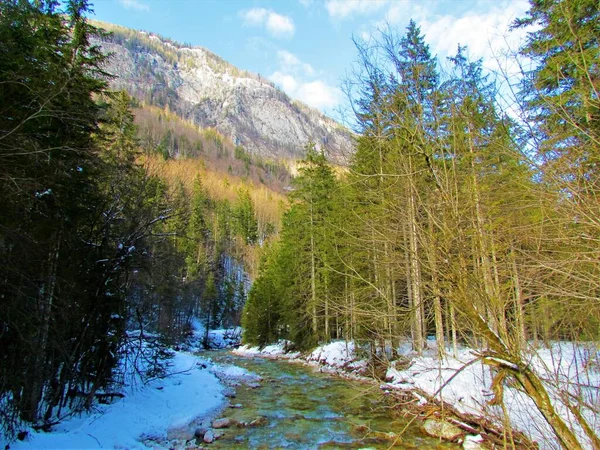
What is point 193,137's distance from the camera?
143 metres

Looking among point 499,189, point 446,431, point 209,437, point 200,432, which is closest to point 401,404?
point 499,189

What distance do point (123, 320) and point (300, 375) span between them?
10753mm

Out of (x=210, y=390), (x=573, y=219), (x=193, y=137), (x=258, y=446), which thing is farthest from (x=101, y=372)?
(x=193, y=137)

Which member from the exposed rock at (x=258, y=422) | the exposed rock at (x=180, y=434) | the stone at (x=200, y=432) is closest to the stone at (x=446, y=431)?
the exposed rock at (x=258, y=422)

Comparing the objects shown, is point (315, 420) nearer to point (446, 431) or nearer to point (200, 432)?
point (200, 432)

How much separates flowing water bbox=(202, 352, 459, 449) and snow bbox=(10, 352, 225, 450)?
1.12 meters

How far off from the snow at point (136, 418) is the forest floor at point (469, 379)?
4.90 meters

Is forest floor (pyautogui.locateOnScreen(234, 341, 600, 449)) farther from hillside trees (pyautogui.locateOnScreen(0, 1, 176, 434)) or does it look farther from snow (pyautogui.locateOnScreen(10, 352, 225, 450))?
snow (pyautogui.locateOnScreen(10, 352, 225, 450))

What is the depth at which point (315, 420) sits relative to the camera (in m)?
9.59

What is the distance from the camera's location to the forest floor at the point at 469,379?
3408mm

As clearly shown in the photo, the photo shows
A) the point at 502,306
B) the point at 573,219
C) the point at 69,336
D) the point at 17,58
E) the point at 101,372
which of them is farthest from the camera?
the point at 101,372

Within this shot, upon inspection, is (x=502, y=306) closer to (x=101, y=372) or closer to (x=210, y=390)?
(x=101, y=372)

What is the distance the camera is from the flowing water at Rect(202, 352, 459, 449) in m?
7.68

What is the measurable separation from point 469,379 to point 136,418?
8.21 metres
